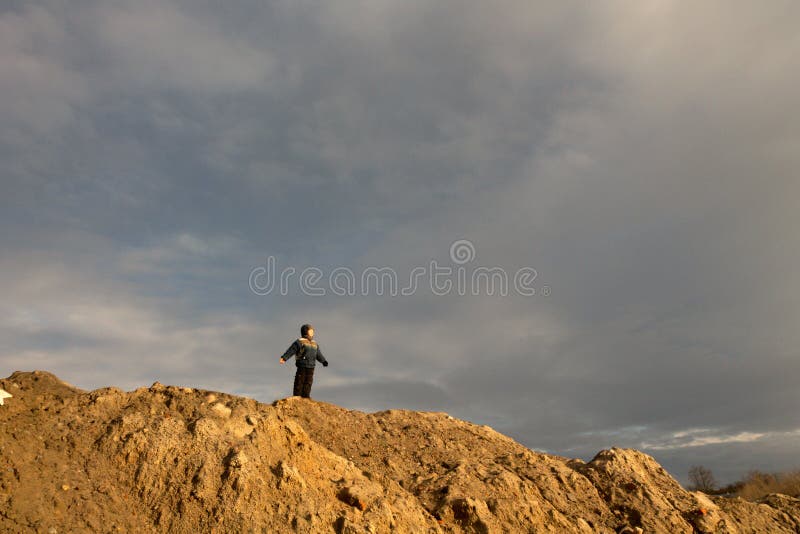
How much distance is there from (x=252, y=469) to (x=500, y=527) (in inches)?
172

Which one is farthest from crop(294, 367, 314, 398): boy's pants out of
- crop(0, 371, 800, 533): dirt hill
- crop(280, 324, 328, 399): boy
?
crop(0, 371, 800, 533): dirt hill

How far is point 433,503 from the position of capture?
32.1ft

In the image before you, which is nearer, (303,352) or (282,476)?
(282,476)

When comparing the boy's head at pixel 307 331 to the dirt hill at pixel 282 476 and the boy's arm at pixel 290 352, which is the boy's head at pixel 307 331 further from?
the dirt hill at pixel 282 476

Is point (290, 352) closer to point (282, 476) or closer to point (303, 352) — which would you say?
point (303, 352)

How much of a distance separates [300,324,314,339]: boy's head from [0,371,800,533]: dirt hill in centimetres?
174

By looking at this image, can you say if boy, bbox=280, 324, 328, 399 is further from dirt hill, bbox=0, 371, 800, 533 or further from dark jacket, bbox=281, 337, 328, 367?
dirt hill, bbox=0, 371, 800, 533

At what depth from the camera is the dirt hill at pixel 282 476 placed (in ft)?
25.5

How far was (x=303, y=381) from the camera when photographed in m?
12.9

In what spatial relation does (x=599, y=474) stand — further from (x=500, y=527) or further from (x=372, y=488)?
(x=372, y=488)

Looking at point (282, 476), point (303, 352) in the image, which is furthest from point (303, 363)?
point (282, 476)

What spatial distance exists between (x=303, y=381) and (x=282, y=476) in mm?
4303

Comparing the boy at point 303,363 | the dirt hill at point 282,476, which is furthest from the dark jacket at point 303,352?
the dirt hill at point 282,476

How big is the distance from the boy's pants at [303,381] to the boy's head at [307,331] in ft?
2.52
